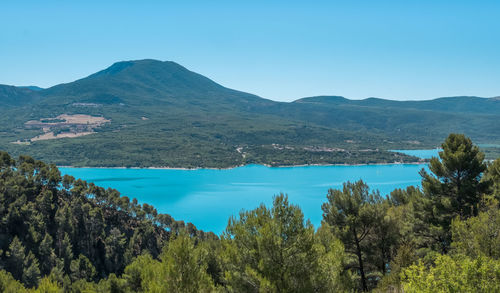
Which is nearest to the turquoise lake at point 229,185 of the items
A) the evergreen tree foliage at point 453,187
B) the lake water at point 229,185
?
the lake water at point 229,185

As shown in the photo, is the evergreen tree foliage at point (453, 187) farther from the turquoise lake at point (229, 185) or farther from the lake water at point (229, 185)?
the turquoise lake at point (229, 185)

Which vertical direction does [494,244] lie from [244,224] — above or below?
below

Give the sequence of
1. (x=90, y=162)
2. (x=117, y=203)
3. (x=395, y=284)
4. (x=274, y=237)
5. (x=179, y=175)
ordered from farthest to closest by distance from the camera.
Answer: (x=90, y=162)
(x=179, y=175)
(x=117, y=203)
(x=395, y=284)
(x=274, y=237)

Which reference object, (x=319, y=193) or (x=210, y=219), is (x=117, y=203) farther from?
(x=319, y=193)

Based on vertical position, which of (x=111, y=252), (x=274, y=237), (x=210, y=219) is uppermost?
(x=274, y=237)

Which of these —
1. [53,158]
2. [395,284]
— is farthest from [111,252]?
[53,158]

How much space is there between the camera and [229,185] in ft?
354

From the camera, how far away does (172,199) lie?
89938 mm

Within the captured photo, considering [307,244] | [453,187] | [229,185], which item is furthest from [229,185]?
[307,244]

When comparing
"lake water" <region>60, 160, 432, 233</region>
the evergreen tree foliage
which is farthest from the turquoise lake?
the evergreen tree foliage

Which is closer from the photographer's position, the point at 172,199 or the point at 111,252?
the point at 111,252

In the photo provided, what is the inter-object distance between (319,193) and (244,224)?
87838 mm

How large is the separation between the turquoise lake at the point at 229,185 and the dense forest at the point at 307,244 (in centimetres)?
3167

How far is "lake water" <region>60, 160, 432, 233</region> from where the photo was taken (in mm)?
79625
